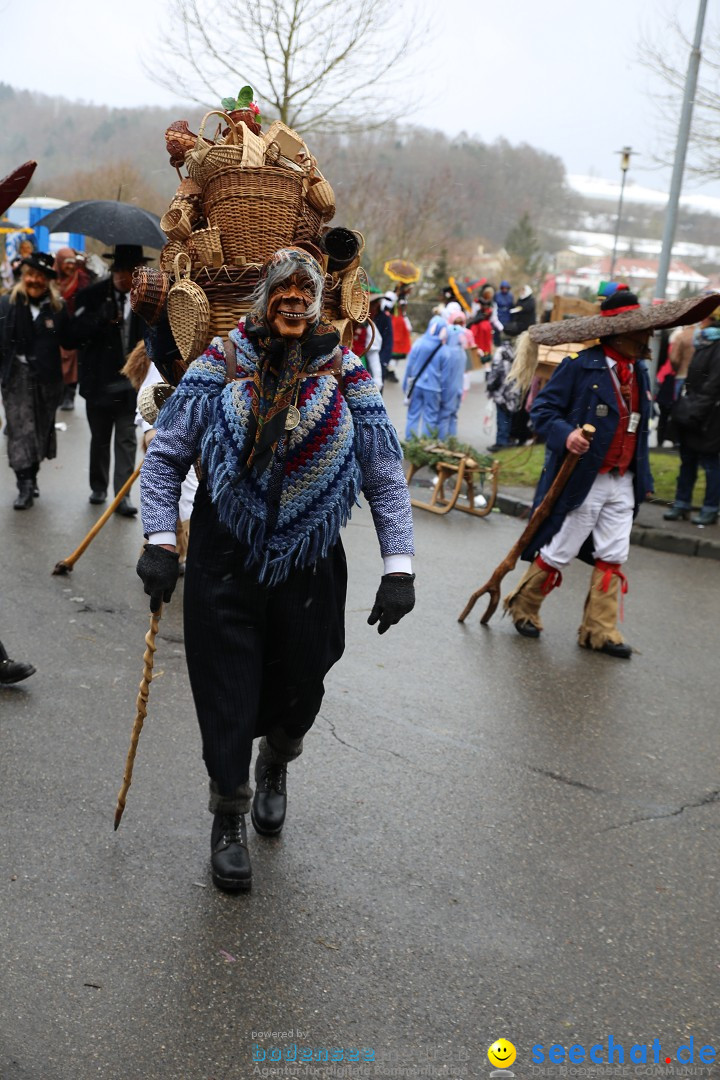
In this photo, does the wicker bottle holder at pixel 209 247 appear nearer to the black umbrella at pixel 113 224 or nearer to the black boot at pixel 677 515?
the black umbrella at pixel 113 224

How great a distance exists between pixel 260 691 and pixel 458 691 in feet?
6.91

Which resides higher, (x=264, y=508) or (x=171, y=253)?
(x=171, y=253)

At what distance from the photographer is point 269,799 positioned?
154 inches

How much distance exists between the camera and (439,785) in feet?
14.4

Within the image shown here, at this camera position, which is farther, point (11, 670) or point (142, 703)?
point (11, 670)

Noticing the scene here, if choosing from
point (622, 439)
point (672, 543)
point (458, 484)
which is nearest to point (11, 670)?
point (622, 439)

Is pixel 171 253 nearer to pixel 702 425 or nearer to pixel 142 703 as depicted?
pixel 142 703

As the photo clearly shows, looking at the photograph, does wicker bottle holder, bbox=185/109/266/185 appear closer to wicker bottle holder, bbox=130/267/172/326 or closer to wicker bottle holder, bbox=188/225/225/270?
wicker bottle holder, bbox=188/225/225/270

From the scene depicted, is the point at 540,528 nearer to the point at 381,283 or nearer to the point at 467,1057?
the point at 467,1057

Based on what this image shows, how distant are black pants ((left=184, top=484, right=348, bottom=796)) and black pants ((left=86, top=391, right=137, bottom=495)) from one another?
204 inches

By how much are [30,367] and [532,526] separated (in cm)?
437

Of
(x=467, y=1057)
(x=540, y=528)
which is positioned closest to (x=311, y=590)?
(x=467, y=1057)

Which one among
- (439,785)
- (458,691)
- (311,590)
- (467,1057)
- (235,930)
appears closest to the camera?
(467,1057)

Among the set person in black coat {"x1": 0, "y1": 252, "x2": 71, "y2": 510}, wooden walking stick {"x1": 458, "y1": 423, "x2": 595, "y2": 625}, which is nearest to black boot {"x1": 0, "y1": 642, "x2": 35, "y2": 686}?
wooden walking stick {"x1": 458, "y1": 423, "x2": 595, "y2": 625}
